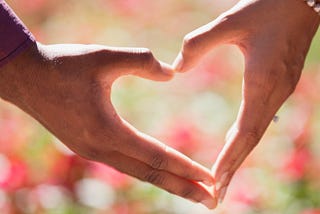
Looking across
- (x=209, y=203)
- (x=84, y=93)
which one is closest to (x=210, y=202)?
(x=209, y=203)

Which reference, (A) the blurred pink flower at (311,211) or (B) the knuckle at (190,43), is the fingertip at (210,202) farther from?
(A) the blurred pink flower at (311,211)

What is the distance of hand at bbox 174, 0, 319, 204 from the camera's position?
6.10 ft

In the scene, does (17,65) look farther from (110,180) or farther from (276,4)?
(110,180)

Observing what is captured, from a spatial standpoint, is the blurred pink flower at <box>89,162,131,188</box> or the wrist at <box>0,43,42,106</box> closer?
the wrist at <box>0,43,42,106</box>

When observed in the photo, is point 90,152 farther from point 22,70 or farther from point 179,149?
point 179,149

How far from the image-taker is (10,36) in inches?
68.5

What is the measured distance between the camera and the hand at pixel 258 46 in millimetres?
1858

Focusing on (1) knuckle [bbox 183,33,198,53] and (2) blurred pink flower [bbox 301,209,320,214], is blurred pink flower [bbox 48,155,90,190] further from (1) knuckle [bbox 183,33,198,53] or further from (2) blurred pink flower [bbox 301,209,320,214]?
(1) knuckle [bbox 183,33,198,53]

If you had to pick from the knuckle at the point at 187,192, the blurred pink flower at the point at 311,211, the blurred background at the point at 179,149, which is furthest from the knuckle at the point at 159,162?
the blurred pink flower at the point at 311,211

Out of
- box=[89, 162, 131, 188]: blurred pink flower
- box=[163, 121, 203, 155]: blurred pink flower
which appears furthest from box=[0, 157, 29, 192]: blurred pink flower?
box=[163, 121, 203, 155]: blurred pink flower

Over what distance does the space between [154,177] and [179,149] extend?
965 millimetres

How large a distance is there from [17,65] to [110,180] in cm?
97

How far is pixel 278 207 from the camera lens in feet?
8.70

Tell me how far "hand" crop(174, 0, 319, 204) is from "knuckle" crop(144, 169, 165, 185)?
0.19 m
